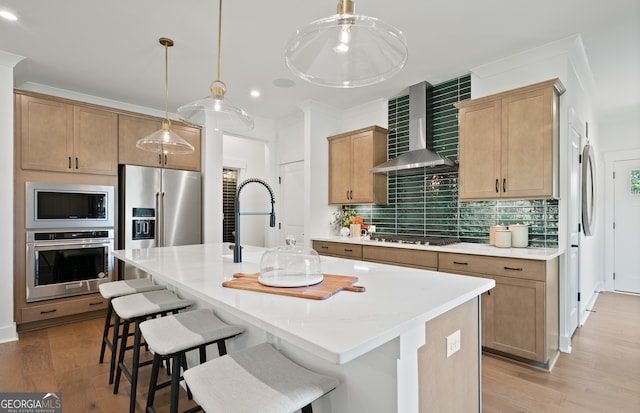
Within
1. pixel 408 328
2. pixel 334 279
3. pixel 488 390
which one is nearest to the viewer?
pixel 408 328

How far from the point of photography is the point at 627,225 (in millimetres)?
4711

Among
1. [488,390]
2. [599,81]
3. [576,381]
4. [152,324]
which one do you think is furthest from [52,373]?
[599,81]

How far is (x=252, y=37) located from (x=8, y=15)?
1.77m

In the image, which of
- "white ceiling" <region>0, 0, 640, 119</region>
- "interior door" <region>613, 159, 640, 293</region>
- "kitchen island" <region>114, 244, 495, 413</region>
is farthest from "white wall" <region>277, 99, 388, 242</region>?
"interior door" <region>613, 159, 640, 293</region>

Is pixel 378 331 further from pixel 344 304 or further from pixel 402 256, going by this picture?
pixel 402 256

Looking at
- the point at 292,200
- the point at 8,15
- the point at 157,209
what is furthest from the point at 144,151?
the point at 292,200

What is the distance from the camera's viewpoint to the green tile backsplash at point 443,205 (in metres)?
2.96

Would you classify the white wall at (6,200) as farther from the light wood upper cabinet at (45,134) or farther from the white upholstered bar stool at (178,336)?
the white upholstered bar stool at (178,336)

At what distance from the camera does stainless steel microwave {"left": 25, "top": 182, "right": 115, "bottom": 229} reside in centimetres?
330

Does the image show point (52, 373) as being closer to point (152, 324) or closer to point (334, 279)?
point (152, 324)

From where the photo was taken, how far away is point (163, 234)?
4.02 m

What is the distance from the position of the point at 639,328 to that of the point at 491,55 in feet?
10.4

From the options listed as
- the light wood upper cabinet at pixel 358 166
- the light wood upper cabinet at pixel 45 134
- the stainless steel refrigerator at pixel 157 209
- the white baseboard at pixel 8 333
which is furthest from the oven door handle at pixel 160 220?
the light wood upper cabinet at pixel 358 166

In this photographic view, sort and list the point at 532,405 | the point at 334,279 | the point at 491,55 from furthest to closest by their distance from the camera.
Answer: the point at 491,55 → the point at 532,405 → the point at 334,279
